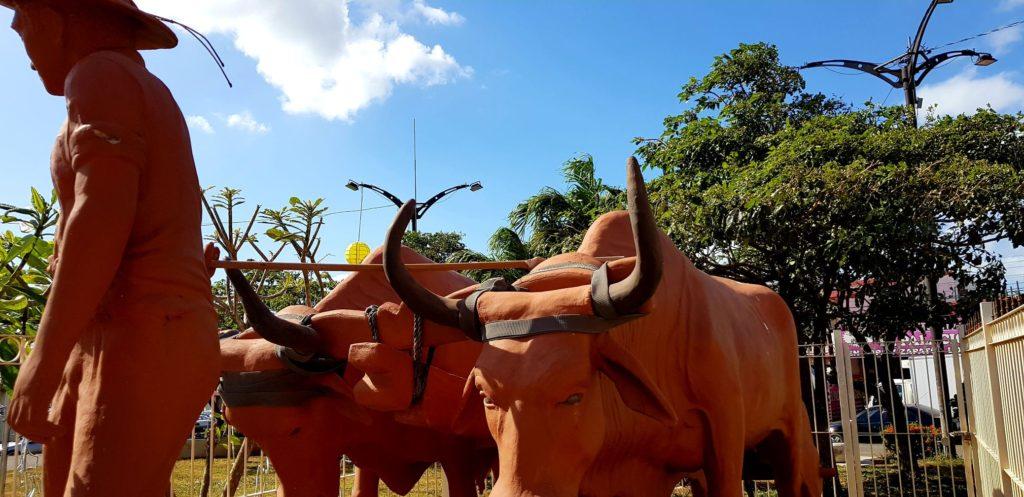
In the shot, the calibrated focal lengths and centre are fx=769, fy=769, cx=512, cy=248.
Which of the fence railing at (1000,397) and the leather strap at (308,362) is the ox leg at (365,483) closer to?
the leather strap at (308,362)

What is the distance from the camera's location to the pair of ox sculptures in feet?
9.39

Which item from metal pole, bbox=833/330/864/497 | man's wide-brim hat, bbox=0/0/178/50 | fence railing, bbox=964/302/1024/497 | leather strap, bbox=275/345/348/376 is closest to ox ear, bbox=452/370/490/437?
leather strap, bbox=275/345/348/376

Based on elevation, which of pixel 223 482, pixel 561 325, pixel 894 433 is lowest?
pixel 223 482

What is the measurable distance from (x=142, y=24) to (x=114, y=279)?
36.8 inches

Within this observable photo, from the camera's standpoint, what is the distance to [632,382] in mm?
3105

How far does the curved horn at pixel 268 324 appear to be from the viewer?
375 centimetres

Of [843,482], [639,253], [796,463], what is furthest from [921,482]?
[639,253]

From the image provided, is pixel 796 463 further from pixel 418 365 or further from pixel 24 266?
pixel 24 266

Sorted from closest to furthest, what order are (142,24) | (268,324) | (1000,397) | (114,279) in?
(114,279), (142,24), (268,324), (1000,397)

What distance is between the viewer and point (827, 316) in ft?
34.2

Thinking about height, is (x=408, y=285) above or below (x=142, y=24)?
below

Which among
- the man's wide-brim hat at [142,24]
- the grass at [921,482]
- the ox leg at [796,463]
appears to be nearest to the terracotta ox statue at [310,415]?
the man's wide-brim hat at [142,24]

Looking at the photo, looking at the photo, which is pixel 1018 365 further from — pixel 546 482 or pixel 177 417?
pixel 177 417

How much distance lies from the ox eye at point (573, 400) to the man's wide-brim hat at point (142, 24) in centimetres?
197
